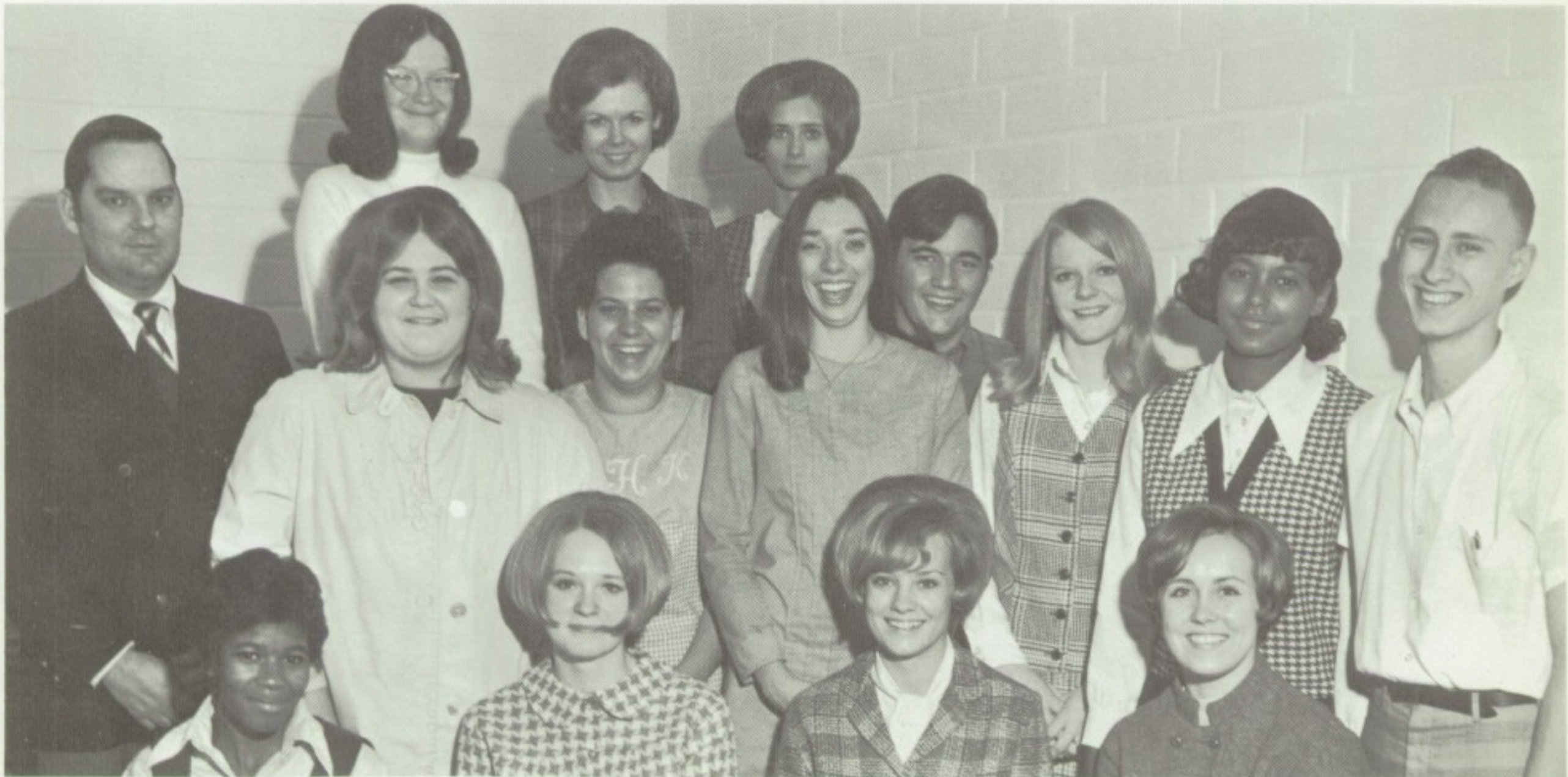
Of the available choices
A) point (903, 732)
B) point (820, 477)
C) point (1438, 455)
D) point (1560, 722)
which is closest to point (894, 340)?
point (820, 477)

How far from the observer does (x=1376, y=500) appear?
7.23 feet

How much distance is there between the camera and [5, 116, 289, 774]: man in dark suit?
88.3 inches

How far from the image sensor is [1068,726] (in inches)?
92.9

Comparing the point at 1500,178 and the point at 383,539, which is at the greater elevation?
the point at 1500,178

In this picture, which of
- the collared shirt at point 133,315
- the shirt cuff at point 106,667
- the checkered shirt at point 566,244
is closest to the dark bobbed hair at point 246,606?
the shirt cuff at point 106,667

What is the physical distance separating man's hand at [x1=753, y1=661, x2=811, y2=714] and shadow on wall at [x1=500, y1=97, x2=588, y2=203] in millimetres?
2074

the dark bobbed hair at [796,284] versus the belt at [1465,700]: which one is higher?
the dark bobbed hair at [796,284]

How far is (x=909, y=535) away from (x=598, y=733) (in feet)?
1.69

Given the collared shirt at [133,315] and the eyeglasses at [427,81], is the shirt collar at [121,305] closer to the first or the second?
the collared shirt at [133,315]

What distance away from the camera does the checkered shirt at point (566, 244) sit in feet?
8.60

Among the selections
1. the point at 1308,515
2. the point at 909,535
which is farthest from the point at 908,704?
the point at 1308,515

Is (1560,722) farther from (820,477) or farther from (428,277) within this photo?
(428,277)

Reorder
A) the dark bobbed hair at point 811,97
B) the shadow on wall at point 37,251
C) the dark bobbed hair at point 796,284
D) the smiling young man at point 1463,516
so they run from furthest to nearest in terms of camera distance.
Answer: the shadow on wall at point 37,251 < the dark bobbed hair at point 811,97 < the dark bobbed hair at point 796,284 < the smiling young man at point 1463,516

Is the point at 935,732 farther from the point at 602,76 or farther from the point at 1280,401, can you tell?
the point at 602,76
